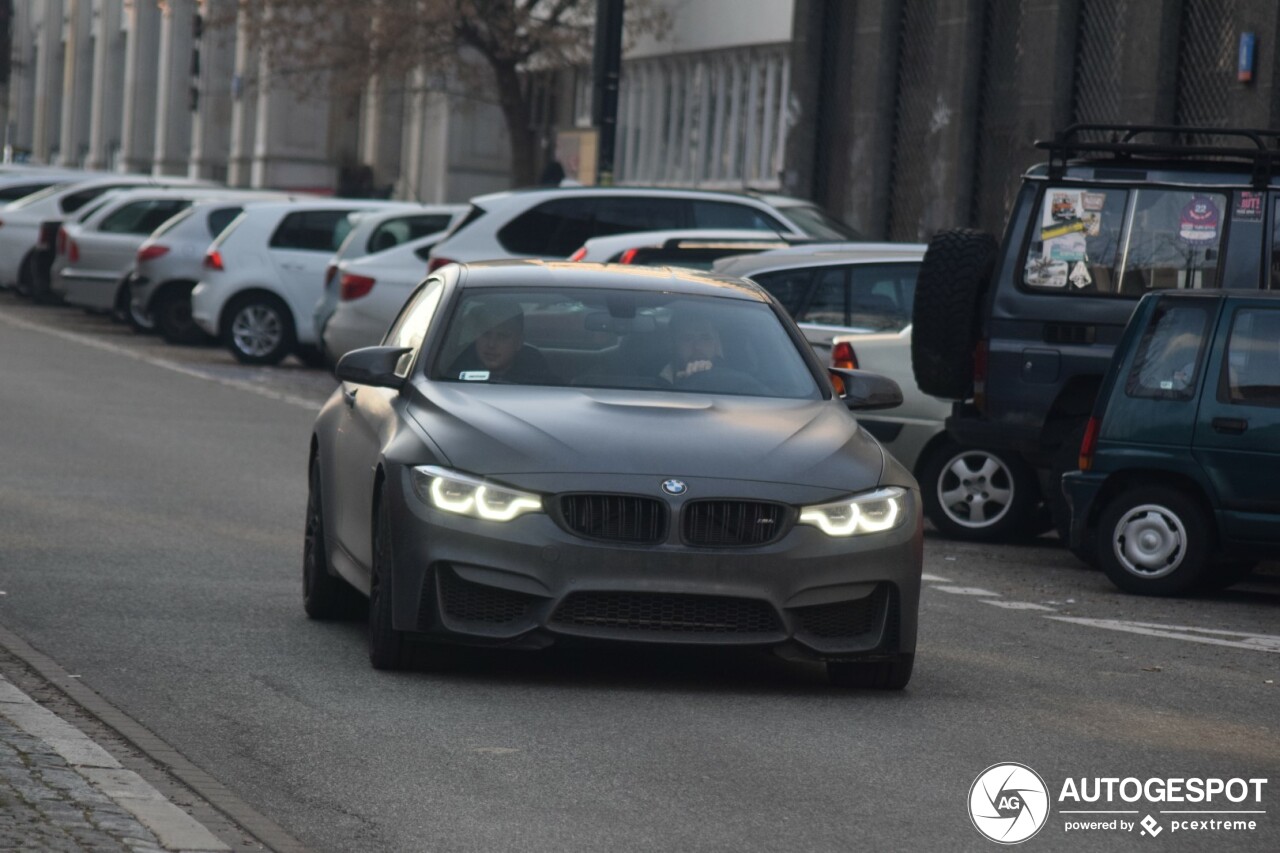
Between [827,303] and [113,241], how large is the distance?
17.1m

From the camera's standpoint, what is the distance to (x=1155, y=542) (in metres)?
12.3

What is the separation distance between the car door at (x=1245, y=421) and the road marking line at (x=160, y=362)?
35.2 ft

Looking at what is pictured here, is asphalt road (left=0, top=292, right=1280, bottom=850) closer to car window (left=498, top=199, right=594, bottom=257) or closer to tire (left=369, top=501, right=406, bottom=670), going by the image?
tire (left=369, top=501, right=406, bottom=670)

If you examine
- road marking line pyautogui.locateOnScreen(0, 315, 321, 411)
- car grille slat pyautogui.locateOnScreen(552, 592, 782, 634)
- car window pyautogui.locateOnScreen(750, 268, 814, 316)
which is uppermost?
car window pyautogui.locateOnScreen(750, 268, 814, 316)

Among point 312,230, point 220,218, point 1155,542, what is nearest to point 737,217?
point 312,230

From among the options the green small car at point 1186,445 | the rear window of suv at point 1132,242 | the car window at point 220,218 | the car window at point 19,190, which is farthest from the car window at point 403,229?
the car window at point 19,190

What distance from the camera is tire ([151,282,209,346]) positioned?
29.4 meters

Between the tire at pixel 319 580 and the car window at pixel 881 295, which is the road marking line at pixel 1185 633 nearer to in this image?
the tire at pixel 319 580

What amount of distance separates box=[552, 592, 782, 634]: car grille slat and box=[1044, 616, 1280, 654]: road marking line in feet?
9.76

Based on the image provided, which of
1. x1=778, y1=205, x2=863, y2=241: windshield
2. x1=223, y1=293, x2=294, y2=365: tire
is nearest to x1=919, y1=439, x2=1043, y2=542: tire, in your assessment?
x1=778, y1=205, x2=863, y2=241: windshield

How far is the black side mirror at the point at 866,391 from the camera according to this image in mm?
9383

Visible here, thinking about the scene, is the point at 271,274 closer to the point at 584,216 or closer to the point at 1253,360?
the point at 584,216

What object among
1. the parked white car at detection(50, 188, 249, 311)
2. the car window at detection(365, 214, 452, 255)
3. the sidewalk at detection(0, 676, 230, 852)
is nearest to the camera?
the sidewalk at detection(0, 676, 230, 852)

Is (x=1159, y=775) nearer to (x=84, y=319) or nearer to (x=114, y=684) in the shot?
(x=114, y=684)
